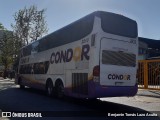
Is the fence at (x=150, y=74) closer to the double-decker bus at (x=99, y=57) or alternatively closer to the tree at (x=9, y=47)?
the double-decker bus at (x=99, y=57)

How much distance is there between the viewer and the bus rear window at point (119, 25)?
38.2 feet

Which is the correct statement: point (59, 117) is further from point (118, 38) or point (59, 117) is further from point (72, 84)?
point (118, 38)

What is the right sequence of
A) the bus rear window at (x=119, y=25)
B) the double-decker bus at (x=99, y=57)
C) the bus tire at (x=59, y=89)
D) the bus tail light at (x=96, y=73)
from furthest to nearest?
the bus tire at (x=59, y=89) → the bus rear window at (x=119, y=25) → the double-decker bus at (x=99, y=57) → the bus tail light at (x=96, y=73)

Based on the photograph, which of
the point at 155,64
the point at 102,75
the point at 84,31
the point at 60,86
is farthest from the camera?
the point at 155,64

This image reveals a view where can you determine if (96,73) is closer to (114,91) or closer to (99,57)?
(99,57)

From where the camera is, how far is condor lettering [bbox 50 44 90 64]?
12012 millimetres

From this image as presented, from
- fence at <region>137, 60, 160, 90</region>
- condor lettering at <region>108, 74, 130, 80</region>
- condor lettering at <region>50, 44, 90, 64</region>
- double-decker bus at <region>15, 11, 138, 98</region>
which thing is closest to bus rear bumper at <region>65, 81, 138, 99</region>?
double-decker bus at <region>15, 11, 138, 98</region>

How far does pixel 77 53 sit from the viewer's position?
41.8 feet

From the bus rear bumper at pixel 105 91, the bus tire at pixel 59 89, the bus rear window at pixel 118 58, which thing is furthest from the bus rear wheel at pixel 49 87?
the bus rear window at pixel 118 58

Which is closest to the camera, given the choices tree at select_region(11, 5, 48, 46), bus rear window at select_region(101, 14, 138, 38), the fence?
bus rear window at select_region(101, 14, 138, 38)

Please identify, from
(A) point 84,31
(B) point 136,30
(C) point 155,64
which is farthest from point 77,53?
(C) point 155,64

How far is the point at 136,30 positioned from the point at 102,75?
9.47 feet

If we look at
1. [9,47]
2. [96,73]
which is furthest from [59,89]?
[9,47]

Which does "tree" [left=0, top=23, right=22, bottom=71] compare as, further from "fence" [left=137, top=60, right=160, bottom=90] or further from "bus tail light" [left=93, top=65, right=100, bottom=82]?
"bus tail light" [left=93, top=65, right=100, bottom=82]
